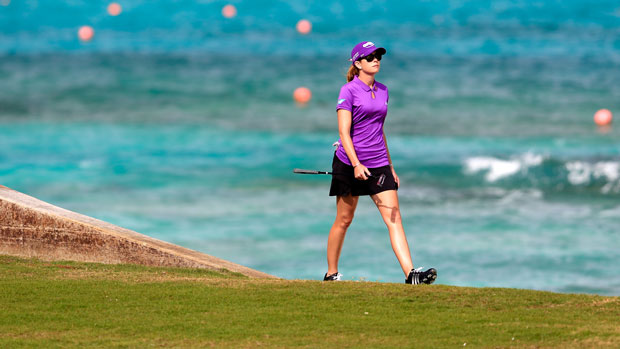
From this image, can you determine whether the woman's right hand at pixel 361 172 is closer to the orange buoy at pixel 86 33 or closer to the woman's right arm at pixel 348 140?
the woman's right arm at pixel 348 140

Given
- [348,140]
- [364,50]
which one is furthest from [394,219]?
[364,50]

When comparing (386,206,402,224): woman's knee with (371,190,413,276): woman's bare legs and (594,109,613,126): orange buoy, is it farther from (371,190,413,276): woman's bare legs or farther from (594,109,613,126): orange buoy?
(594,109,613,126): orange buoy

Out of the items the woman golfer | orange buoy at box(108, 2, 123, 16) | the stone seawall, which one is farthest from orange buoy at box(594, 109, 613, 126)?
orange buoy at box(108, 2, 123, 16)

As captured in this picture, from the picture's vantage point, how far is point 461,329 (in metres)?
5.89

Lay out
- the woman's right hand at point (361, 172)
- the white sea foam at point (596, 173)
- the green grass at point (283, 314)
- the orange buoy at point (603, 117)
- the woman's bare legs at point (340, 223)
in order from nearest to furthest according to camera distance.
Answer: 1. the green grass at point (283, 314)
2. the woman's right hand at point (361, 172)
3. the woman's bare legs at point (340, 223)
4. the white sea foam at point (596, 173)
5. the orange buoy at point (603, 117)

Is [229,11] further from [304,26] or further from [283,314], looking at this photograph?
[283,314]

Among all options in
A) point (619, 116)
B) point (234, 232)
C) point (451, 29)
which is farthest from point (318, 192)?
point (451, 29)

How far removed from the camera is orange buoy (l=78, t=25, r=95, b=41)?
44862mm

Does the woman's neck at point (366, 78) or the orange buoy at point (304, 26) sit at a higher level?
the orange buoy at point (304, 26)

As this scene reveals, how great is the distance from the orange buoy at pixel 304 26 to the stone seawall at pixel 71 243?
36283mm

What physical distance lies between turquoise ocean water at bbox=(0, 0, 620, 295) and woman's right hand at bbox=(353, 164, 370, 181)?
9856mm

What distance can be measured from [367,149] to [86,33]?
1583 inches

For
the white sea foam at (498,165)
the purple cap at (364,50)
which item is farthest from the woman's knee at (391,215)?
the white sea foam at (498,165)

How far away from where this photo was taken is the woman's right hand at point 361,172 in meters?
7.00
